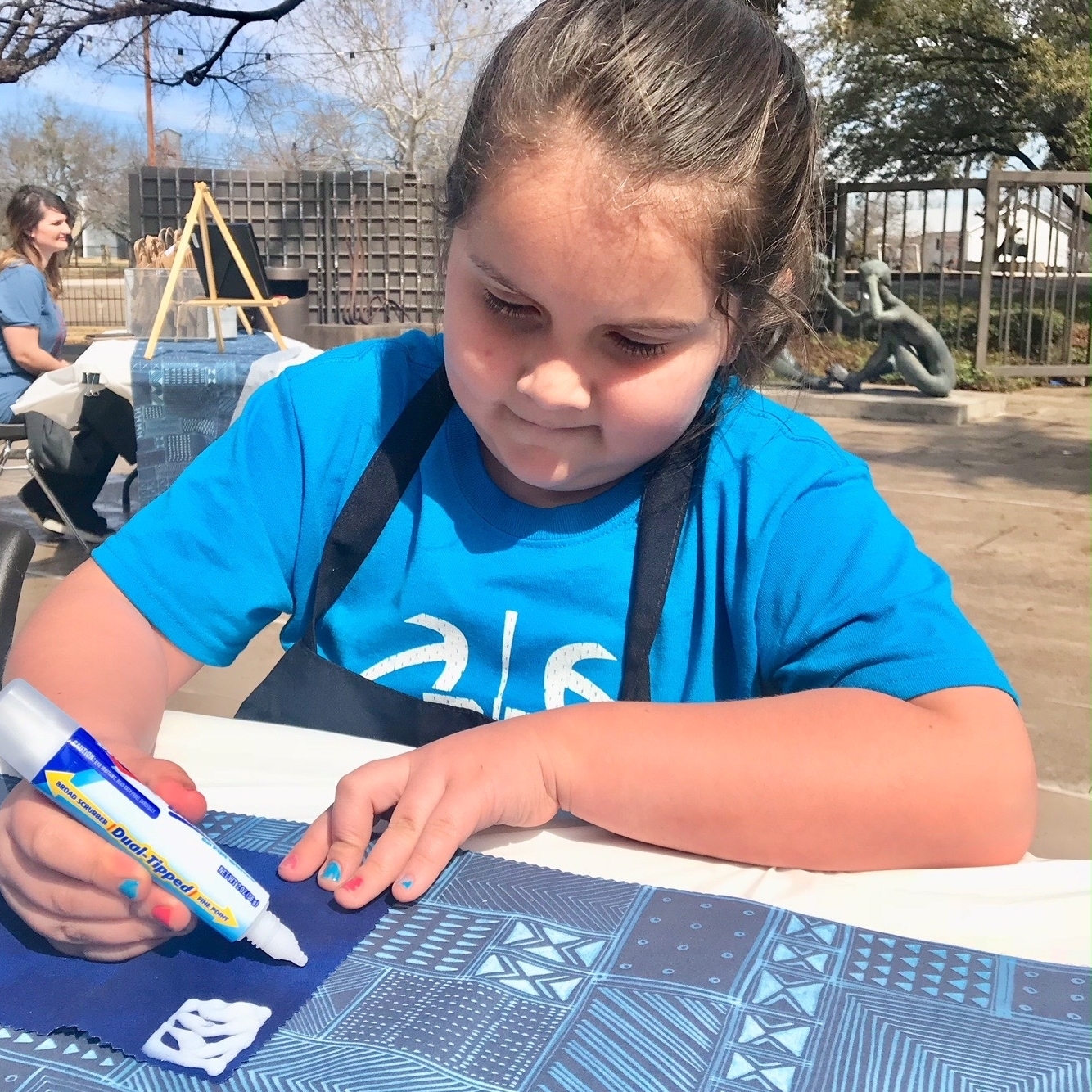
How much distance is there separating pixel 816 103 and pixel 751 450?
371 millimetres

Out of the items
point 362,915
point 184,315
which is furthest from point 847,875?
point 184,315

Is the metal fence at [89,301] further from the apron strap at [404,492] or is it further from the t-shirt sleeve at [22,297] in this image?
the apron strap at [404,492]

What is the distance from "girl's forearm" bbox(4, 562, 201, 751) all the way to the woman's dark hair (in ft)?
1.59

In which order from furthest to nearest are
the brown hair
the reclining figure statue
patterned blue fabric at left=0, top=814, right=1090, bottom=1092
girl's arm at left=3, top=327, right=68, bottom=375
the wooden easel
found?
the reclining figure statue < the brown hair < girl's arm at left=3, top=327, right=68, bottom=375 < the wooden easel < patterned blue fabric at left=0, top=814, right=1090, bottom=1092

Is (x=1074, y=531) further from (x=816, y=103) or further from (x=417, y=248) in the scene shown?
(x=417, y=248)

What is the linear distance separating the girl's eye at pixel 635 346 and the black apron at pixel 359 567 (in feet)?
0.67

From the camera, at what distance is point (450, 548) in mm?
1185

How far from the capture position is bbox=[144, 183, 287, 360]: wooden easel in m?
3.99

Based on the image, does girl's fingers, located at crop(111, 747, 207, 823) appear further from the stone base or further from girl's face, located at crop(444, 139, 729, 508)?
the stone base

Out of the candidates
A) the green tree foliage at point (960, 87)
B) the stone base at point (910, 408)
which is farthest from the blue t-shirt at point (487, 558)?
the green tree foliage at point (960, 87)

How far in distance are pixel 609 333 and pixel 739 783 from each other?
0.37m

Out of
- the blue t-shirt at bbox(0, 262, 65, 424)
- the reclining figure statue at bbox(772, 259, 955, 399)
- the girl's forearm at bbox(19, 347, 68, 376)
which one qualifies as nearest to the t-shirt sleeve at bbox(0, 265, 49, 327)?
the blue t-shirt at bbox(0, 262, 65, 424)

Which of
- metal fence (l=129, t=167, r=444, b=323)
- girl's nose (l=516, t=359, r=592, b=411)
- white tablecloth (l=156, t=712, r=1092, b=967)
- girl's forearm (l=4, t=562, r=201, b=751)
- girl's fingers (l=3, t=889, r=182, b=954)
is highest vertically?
metal fence (l=129, t=167, r=444, b=323)

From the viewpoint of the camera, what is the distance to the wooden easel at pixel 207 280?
399cm
